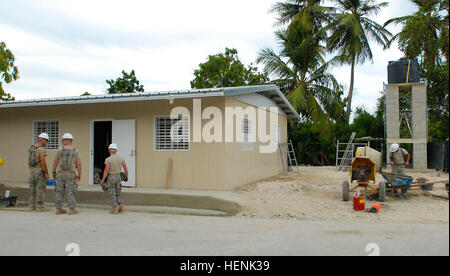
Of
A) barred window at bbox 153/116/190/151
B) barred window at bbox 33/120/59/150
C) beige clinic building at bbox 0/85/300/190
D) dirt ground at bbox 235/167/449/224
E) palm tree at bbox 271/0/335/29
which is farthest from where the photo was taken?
palm tree at bbox 271/0/335/29

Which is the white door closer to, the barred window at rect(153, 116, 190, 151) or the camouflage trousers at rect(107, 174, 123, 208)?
the barred window at rect(153, 116, 190, 151)

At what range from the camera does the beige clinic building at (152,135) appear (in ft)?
39.6

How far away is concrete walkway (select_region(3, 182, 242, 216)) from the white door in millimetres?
720

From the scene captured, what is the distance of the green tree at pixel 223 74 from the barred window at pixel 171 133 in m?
20.6

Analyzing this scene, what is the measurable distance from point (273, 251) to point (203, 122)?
21.7 feet

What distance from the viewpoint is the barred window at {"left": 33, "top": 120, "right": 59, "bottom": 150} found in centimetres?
1429

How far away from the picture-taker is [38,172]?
10.4 m

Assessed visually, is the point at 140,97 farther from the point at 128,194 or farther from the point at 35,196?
the point at 35,196

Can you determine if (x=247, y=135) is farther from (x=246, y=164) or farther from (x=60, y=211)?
(x=60, y=211)

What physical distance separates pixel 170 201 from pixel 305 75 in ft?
62.8

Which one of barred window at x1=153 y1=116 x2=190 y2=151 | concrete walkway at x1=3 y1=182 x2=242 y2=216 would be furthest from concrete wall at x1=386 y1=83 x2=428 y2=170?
concrete walkway at x1=3 y1=182 x2=242 y2=216

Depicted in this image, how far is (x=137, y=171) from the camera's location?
12945 mm

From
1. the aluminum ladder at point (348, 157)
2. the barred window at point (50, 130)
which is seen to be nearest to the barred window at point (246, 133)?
the barred window at point (50, 130)

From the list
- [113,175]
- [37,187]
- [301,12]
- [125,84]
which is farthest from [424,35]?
[125,84]
